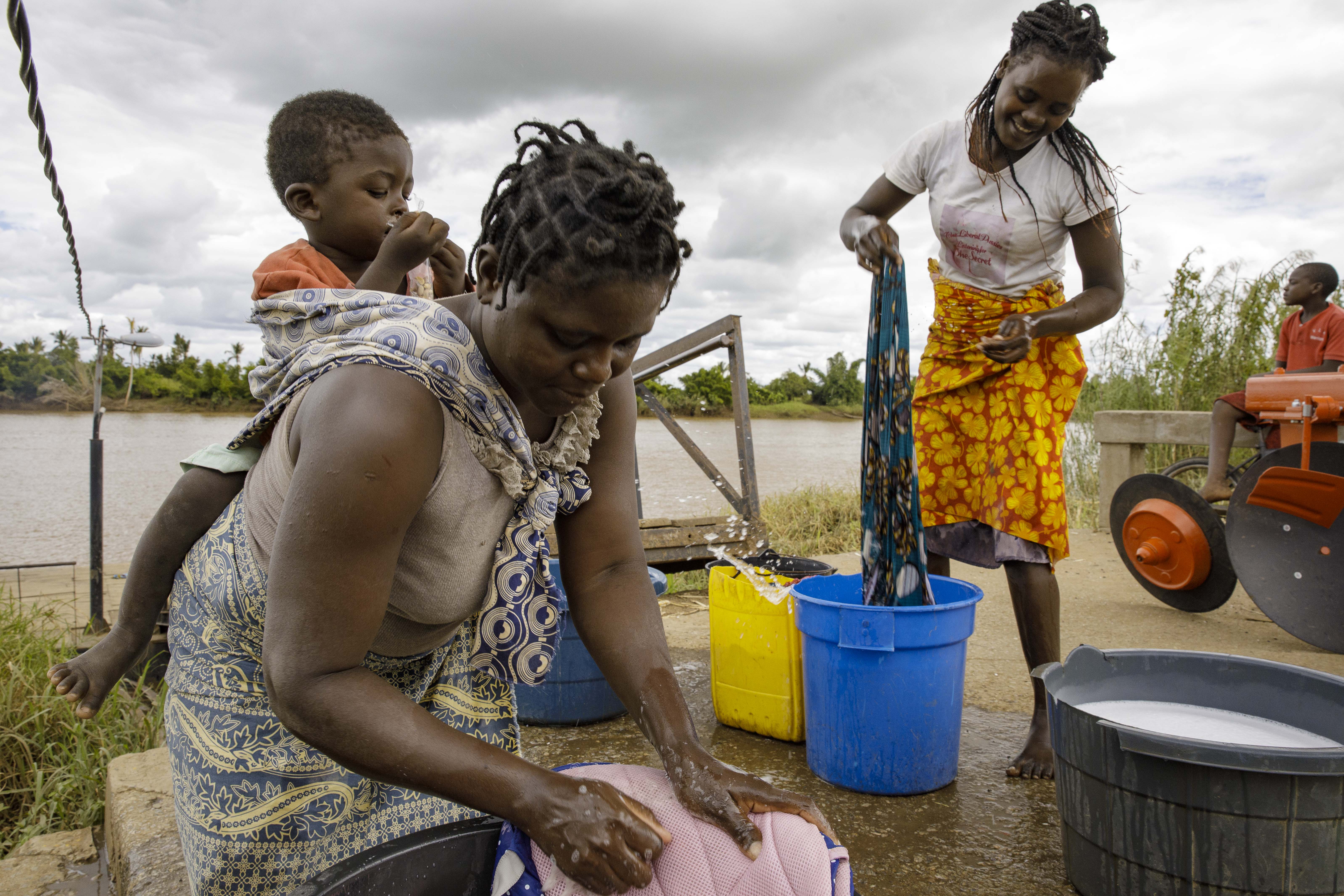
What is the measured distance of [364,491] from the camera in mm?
939

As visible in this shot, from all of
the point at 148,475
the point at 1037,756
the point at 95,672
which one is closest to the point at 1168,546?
the point at 1037,756

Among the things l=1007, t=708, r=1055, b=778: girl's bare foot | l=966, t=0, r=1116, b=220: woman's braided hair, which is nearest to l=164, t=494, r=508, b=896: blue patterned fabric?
l=1007, t=708, r=1055, b=778: girl's bare foot

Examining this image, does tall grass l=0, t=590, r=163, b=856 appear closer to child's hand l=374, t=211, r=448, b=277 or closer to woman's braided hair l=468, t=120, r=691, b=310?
child's hand l=374, t=211, r=448, b=277

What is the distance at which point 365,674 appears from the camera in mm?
980

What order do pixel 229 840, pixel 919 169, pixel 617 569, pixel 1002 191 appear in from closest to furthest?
1. pixel 229 840
2. pixel 617 569
3. pixel 1002 191
4. pixel 919 169

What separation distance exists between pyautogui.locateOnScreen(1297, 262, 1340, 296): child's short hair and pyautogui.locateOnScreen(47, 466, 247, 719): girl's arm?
267 inches

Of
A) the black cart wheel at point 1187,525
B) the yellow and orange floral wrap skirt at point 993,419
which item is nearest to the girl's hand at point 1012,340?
the yellow and orange floral wrap skirt at point 993,419

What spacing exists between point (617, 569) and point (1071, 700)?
1.14 m

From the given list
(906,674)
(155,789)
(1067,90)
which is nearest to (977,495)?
(906,674)

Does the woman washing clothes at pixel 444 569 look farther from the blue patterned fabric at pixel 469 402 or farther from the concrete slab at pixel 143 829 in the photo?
the concrete slab at pixel 143 829

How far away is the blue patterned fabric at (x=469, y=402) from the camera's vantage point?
3.56 feet

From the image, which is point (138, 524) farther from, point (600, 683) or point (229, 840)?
point (229, 840)

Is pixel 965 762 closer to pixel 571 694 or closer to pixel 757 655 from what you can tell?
pixel 757 655

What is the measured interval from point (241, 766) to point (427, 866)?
1.30ft
